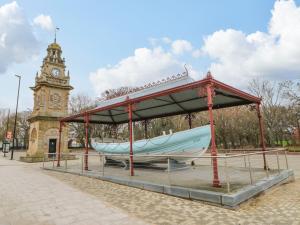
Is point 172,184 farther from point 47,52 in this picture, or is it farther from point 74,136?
point 74,136

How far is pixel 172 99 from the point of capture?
9906 millimetres

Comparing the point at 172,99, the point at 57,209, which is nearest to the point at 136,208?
the point at 57,209

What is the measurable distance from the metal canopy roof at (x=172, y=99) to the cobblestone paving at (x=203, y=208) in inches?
126

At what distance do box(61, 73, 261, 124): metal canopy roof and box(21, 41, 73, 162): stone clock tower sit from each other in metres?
9.94

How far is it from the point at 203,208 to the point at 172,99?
5679 millimetres

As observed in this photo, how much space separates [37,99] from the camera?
914 inches

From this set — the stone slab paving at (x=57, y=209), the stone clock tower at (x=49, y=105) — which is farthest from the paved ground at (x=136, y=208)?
the stone clock tower at (x=49, y=105)

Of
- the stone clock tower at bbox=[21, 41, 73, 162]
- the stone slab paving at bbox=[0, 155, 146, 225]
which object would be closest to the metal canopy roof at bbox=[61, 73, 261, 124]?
the stone slab paving at bbox=[0, 155, 146, 225]

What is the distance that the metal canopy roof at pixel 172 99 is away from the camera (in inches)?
282

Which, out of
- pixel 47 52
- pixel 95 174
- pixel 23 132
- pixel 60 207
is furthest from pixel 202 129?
pixel 23 132

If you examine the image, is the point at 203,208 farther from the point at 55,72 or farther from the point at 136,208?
the point at 55,72

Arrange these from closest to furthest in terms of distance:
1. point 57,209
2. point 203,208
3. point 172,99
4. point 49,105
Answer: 1. point 203,208
2. point 57,209
3. point 172,99
4. point 49,105

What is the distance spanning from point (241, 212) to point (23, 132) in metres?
56.6

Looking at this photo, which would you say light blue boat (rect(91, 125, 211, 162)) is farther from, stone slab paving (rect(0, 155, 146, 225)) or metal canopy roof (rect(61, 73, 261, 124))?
stone slab paving (rect(0, 155, 146, 225))
